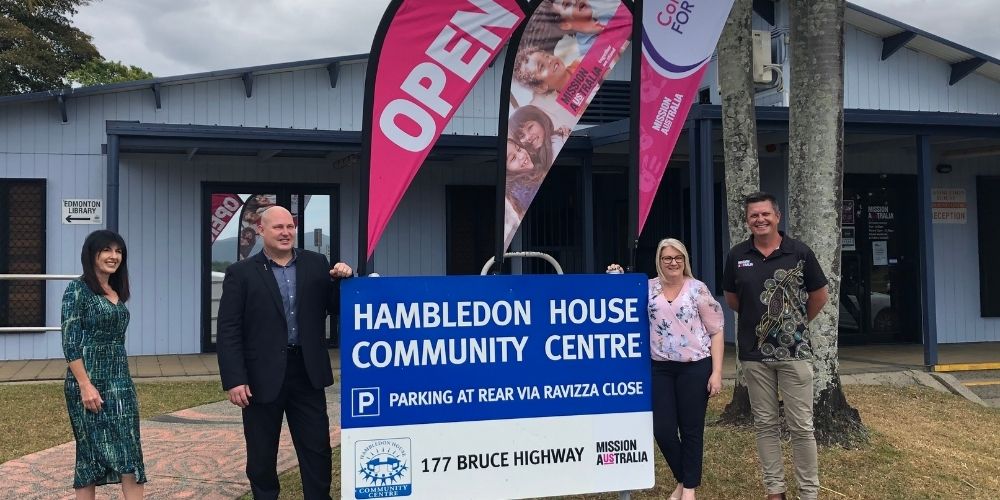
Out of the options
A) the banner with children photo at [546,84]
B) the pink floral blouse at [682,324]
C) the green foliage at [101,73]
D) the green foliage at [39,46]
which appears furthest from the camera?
the green foliage at [101,73]

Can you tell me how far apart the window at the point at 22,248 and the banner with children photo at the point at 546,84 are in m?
7.80

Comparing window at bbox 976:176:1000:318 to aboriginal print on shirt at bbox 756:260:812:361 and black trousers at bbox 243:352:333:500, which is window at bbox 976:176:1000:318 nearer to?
aboriginal print on shirt at bbox 756:260:812:361

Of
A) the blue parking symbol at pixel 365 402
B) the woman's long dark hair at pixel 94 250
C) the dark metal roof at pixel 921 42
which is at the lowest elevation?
the blue parking symbol at pixel 365 402

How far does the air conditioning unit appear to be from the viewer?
34.3 feet

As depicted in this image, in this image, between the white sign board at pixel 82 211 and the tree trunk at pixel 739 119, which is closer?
the tree trunk at pixel 739 119

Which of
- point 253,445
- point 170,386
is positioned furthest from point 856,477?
point 170,386

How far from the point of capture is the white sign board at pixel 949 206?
1236 cm

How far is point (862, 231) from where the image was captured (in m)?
12.0

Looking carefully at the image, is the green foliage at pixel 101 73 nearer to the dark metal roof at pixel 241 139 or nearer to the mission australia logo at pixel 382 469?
the dark metal roof at pixel 241 139

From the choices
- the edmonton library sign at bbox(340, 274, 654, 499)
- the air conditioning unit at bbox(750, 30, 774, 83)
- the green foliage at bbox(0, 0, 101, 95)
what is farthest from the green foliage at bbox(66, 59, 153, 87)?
the edmonton library sign at bbox(340, 274, 654, 499)

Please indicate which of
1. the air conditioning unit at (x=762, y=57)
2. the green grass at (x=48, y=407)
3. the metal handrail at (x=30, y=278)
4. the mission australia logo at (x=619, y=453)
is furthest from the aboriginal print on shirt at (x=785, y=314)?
the metal handrail at (x=30, y=278)

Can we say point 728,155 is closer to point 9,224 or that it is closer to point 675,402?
point 675,402

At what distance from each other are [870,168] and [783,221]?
1500mm

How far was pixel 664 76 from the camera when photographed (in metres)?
4.87
